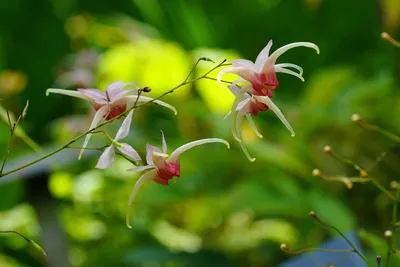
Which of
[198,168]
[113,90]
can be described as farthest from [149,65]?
[113,90]

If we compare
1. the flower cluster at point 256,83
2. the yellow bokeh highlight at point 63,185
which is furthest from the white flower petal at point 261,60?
the yellow bokeh highlight at point 63,185

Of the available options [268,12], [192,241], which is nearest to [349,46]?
[268,12]

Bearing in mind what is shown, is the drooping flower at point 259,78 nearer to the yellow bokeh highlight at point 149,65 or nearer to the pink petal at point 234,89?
the pink petal at point 234,89

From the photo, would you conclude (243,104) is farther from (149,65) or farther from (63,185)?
(149,65)

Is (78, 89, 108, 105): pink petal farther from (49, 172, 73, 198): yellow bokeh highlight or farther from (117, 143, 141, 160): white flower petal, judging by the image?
(49, 172, 73, 198): yellow bokeh highlight

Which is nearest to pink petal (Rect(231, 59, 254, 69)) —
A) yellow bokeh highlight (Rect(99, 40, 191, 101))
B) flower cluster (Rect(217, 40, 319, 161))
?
flower cluster (Rect(217, 40, 319, 161))

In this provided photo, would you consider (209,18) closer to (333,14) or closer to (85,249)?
(333,14)

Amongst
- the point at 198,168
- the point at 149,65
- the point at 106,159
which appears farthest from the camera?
the point at 149,65
